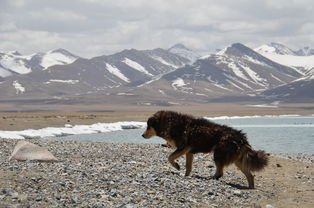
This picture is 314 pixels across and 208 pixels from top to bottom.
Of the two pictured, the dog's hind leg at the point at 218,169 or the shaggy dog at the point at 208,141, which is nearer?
the shaggy dog at the point at 208,141

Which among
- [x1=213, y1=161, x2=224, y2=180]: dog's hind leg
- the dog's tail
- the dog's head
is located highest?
the dog's head

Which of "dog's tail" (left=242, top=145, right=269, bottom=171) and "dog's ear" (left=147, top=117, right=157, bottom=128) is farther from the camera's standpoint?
"dog's ear" (left=147, top=117, right=157, bottom=128)

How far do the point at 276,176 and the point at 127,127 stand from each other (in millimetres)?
69663

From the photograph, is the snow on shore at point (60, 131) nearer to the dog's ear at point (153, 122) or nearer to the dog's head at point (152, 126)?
the dog's head at point (152, 126)

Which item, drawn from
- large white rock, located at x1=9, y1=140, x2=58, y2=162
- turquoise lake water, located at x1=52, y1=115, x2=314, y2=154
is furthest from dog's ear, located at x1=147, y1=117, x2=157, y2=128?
large white rock, located at x1=9, y1=140, x2=58, y2=162

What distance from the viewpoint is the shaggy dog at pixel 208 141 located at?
14.5 meters

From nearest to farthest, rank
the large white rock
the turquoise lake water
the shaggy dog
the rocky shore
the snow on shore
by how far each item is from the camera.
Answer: the rocky shore → the shaggy dog → the large white rock → the turquoise lake water → the snow on shore

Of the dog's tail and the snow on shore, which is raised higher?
the dog's tail

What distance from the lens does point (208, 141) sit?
595 inches

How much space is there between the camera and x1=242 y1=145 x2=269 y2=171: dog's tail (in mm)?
14383

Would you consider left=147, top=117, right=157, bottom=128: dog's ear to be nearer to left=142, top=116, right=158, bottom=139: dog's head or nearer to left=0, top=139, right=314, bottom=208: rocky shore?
left=142, top=116, right=158, bottom=139: dog's head

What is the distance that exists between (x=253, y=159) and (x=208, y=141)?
5.12 ft

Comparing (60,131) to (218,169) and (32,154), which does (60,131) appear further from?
(218,169)

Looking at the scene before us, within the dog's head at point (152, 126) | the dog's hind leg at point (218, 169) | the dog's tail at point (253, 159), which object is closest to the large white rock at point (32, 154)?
the dog's head at point (152, 126)
